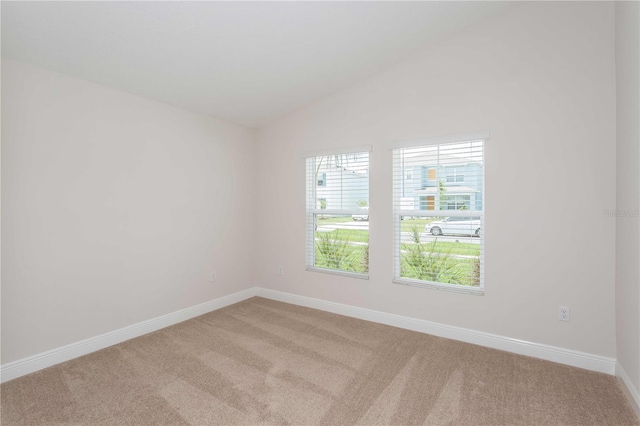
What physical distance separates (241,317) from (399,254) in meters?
1.96

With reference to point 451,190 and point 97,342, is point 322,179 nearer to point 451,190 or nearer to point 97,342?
point 451,190

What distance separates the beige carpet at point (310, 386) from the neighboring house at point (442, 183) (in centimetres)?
134

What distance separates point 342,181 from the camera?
3768 millimetres

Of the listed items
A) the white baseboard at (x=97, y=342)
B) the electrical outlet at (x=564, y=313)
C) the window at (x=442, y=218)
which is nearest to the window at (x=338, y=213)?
the window at (x=442, y=218)

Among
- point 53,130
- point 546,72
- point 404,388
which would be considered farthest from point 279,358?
point 546,72

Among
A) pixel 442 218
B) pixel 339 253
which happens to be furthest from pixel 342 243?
pixel 442 218

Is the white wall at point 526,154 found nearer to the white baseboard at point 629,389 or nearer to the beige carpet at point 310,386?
the white baseboard at point 629,389

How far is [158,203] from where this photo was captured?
328cm

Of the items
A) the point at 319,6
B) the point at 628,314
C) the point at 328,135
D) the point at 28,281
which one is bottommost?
the point at 628,314

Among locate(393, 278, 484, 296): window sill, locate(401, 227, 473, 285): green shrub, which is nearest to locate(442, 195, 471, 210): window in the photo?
locate(401, 227, 473, 285): green shrub

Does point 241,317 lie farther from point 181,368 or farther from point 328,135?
point 328,135

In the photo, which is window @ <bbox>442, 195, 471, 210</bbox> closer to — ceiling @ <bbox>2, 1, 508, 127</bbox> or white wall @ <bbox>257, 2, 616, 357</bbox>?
white wall @ <bbox>257, 2, 616, 357</bbox>

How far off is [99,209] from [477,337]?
3687 mm

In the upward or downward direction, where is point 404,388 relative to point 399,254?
downward
